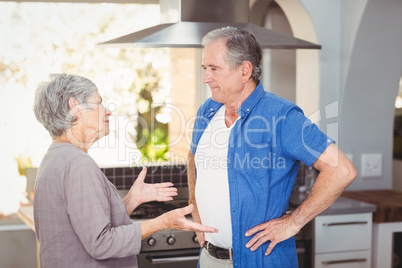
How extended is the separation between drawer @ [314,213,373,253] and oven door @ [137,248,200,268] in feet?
2.38

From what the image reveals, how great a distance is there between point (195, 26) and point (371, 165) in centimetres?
168

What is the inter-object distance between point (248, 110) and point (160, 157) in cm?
257

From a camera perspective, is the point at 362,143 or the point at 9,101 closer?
the point at 362,143

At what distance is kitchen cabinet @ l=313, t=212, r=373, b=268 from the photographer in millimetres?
2834

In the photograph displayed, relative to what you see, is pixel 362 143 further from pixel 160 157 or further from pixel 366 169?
pixel 160 157

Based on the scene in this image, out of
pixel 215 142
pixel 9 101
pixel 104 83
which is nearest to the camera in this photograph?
pixel 215 142

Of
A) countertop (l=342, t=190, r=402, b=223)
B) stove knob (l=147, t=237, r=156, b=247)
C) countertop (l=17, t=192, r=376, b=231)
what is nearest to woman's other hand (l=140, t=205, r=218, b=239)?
stove knob (l=147, t=237, r=156, b=247)

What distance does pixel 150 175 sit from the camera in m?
3.14

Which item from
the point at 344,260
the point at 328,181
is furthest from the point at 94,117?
the point at 344,260

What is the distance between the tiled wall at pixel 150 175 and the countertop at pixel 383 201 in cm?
106

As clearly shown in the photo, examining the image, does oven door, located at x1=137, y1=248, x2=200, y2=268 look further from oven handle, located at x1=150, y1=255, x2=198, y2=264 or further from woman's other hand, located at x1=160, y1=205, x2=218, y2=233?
woman's other hand, located at x1=160, y1=205, x2=218, y2=233

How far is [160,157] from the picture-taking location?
4270 millimetres

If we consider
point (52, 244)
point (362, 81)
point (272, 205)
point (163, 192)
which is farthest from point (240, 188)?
point (362, 81)

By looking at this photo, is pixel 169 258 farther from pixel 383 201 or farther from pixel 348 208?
pixel 383 201
